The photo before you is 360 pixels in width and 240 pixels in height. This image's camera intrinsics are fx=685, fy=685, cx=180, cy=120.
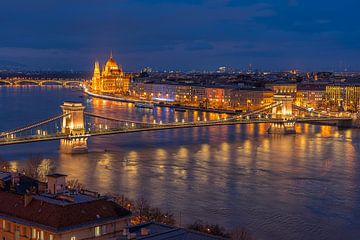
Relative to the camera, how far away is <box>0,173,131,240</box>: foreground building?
4973 millimetres

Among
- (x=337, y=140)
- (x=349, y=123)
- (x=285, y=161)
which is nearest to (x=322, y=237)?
(x=285, y=161)

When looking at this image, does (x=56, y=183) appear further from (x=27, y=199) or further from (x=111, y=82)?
(x=111, y=82)

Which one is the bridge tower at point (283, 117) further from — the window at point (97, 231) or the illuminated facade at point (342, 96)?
the window at point (97, 231)

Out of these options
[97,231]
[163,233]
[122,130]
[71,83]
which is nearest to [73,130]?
[122,130]

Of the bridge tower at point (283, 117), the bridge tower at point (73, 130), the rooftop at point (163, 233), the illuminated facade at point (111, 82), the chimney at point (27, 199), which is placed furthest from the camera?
the illuminated facade at point (111, 82)

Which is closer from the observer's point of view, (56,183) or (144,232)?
(144,232)

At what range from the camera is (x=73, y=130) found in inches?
522

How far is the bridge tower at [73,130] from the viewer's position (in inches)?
509

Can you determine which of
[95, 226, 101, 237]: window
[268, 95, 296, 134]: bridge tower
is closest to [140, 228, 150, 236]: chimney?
[95, 226, 101, 237]: window

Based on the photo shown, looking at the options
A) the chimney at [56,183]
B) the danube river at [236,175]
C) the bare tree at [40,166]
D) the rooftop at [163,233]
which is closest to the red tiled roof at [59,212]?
the chimney at [56,183]

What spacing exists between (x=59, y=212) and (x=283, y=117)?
14314mm

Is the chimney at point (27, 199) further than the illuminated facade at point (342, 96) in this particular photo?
No

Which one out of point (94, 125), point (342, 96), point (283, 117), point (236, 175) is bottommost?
point (236, 175)

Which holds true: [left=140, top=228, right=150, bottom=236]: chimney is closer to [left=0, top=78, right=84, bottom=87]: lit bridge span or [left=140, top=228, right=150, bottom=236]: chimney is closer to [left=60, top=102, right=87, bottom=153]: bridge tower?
[left=60, top=102, right=87, bottom=153]: bridge tower
